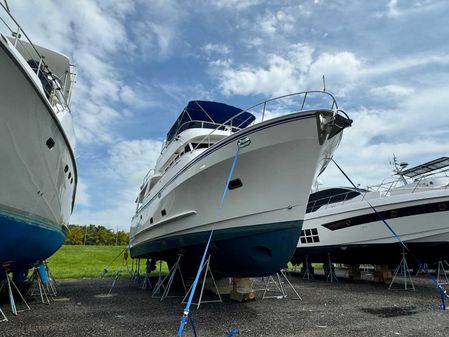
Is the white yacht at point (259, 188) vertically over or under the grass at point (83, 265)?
over

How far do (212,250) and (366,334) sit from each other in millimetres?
3341

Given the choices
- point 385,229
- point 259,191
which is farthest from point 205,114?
point 385,229

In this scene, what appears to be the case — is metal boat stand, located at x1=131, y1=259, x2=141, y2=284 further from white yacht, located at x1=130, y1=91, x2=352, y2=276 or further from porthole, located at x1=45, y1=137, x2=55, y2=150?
porthole, located at x1=45, y1=137, x2=55, y2=150

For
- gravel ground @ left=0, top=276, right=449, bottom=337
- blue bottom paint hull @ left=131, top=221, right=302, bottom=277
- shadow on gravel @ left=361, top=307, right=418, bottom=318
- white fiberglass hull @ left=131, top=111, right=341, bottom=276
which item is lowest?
shadow on gravel @ left=361, top=307, right=418, bottom=318

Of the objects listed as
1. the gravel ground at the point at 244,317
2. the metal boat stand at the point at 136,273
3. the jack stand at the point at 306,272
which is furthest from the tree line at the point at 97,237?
the gravel ground at the point at 244,317

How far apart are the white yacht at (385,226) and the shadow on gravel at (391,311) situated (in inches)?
155

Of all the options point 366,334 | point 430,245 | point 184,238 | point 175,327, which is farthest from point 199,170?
point 430,245

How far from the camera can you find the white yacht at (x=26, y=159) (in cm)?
441

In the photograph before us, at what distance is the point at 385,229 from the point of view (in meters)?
10.6

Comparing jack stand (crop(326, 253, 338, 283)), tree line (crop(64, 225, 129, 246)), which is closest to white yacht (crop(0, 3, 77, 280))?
jack stand (crop(326, 253, 338, 283))

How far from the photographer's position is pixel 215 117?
10.1 metres

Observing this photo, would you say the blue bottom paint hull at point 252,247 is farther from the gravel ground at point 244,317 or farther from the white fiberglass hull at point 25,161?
the white fiberglass hull at point 25,161

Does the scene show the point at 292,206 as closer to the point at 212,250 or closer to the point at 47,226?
the point at 212,250

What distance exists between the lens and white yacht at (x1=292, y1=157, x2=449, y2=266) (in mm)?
9820
